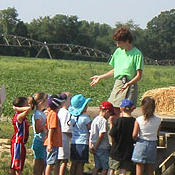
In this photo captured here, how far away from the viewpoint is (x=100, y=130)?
7965 millimetres

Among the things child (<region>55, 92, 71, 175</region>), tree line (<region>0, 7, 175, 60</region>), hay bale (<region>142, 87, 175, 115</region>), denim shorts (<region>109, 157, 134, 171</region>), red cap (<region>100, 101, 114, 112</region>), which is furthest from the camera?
tree line (<region>0, 7, 175, 60</region>)

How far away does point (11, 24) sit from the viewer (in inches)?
4919

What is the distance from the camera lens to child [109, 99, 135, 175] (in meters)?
7.60

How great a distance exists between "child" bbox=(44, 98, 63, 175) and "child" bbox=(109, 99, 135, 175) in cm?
71

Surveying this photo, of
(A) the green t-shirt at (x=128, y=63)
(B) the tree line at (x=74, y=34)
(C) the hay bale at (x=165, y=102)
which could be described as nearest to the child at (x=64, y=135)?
(A) the green t-shirt at (x=128, y=63)

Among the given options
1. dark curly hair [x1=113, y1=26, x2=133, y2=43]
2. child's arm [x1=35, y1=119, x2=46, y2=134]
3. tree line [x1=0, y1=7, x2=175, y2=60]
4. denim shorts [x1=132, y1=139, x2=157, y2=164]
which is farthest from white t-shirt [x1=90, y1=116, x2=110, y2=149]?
tree line [x1=0, y1=7, x2=175, y2=60]

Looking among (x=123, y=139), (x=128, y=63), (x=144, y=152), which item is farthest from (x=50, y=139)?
(x=128, y=63)

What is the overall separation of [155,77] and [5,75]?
1608 centimetres

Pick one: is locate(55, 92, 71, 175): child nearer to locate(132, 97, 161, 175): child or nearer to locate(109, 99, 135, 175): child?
locate(109, 99, 135, 175): child

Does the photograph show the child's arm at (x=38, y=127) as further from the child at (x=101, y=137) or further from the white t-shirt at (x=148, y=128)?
the white t-shirt at (x=148, y=128)

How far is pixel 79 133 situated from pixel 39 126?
55 centimetres

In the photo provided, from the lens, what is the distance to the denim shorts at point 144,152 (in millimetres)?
7562

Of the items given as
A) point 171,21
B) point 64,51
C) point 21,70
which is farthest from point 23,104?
point 171,21

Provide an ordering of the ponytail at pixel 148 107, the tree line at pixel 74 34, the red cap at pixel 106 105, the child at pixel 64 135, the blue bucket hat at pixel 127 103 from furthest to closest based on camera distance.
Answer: the tree line at pixel 74 34 → the child at pixel 64 135 → the red cap at pixel 106 105 → the blue bucket hat at pixel 127 103 → the ponytail at pixel 148 107
